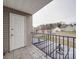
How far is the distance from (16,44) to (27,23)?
4.08 ft

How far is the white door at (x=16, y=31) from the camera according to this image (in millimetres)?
3389

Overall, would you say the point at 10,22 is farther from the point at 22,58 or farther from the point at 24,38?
the point at 22,58

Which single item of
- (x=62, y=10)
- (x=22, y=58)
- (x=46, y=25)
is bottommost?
(x=22, y=58)

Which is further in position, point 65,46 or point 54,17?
point 54,17

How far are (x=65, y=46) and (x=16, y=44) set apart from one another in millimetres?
2239

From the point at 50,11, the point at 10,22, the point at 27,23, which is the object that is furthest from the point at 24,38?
the point at 50,11

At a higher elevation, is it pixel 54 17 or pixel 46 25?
pixel 54 17

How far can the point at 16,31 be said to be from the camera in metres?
3.71

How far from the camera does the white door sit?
11.1 feet

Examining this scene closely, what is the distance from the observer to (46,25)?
9.12 ft

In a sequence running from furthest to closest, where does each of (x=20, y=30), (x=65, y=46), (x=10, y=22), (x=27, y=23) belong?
(x=27, y=23)
(x=20, y=30)
(x=10, y=22)
(x=65, y=46)

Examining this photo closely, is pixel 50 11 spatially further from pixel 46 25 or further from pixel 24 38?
pixel 24 38

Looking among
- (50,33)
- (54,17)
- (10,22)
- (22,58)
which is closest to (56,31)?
(50,33)

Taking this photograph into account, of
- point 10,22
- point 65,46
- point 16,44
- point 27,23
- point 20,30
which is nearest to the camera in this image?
point 65,46
